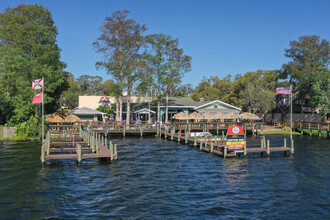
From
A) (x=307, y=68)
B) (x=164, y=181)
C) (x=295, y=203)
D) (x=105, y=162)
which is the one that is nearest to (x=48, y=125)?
(x=105, y=162)

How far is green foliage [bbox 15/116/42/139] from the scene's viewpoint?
42.6 meters

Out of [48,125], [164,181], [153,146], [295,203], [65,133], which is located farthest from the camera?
[48,125]

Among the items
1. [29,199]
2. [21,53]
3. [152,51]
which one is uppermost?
[152,51]

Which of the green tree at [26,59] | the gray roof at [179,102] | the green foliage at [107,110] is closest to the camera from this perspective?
the green tree at [26,59]

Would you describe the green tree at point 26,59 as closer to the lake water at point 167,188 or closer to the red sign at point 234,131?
the lake water at point 167,188

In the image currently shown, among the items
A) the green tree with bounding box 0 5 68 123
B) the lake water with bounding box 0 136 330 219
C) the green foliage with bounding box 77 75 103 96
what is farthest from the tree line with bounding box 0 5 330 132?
the green foliage with bounding box 77 75 103 96

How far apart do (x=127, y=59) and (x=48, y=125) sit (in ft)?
57.4

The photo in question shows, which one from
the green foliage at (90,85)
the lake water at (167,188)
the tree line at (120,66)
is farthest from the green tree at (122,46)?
the green foliage at (90,85)

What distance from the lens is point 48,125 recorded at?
4525cm

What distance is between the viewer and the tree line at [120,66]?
43.2 meters

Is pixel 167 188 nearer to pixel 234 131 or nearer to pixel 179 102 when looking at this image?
pixel 234 131

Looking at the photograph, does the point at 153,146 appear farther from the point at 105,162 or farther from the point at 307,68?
the point at 307,68

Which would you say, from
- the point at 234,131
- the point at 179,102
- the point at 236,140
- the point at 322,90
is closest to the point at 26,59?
the point at 179,102

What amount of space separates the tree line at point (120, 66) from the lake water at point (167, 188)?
16394 mm
